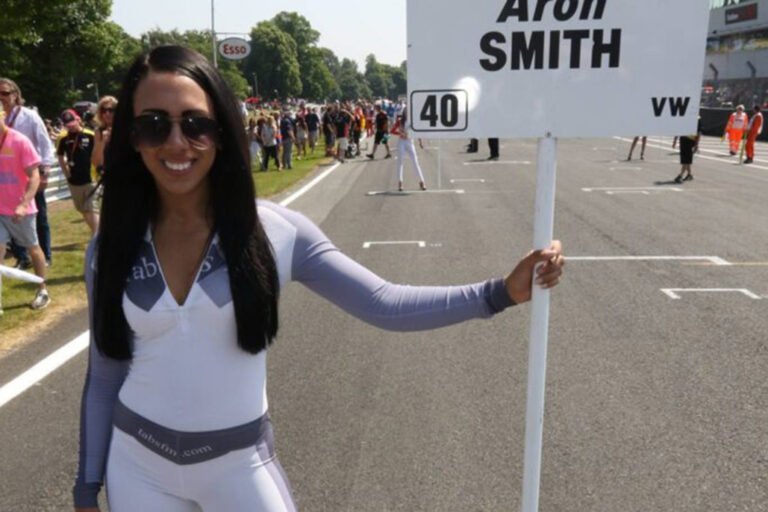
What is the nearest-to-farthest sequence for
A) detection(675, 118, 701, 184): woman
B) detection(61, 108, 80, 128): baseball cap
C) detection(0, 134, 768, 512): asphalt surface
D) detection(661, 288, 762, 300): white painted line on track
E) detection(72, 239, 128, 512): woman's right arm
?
detection(72, 239, 128, 512): woman's right arm
detection(0, 134, 768, 512): asphalt surface
detection(661, 288, 762, 300): white painted line on track
detection(61, 108, 80, 128): baseball cap
detection(675, 118, 701, 184): woman

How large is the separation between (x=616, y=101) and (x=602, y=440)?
2.40 meters

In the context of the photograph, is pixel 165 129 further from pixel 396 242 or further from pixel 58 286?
pixel 396 242

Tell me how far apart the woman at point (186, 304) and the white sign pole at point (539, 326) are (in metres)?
0.21

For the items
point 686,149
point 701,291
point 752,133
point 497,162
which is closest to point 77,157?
point 701,291

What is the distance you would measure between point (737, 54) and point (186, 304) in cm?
7287

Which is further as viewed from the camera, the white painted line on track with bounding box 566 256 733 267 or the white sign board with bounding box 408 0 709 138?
the white painted line on track with bounding box 566 256 733 267

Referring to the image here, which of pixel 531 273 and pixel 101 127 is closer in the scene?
pixel 531 273

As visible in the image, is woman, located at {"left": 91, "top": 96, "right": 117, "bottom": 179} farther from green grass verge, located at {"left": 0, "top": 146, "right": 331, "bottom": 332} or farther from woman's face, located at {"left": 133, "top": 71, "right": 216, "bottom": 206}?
woman's face, located at {"left": 133, "top": 71, "right": 216, "bottom": 206}

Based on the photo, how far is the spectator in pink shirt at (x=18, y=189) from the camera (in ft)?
20.9

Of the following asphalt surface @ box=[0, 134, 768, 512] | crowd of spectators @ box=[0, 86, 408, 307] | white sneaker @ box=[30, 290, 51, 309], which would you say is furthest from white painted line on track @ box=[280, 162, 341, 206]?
white sneaker @ box=[30, 290, 51, 309]

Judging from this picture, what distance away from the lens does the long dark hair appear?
181cm

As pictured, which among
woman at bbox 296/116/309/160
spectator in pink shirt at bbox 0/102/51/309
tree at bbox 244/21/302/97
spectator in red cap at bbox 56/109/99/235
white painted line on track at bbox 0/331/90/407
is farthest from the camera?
tree at bbox 244/21/302/97

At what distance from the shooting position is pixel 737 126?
24.5 metres

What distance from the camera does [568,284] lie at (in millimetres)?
7305
